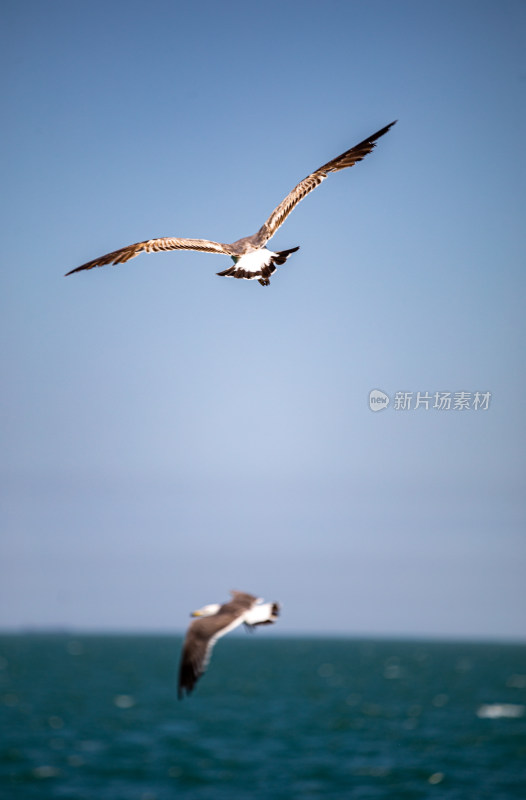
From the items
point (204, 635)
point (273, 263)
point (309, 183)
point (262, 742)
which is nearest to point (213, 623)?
point (204, 635)

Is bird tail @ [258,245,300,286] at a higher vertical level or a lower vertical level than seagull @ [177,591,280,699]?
higher

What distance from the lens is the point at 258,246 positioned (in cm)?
1423

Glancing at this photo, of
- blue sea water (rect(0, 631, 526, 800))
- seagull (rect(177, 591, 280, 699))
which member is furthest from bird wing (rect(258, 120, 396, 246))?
blue sea water (rect(0, 631, 526, 800))

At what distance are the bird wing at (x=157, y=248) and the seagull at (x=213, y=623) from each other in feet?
15.9

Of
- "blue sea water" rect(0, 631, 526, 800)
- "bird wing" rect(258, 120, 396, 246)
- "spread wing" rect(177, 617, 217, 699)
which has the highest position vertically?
"bird wing" rect(258, 120, 396, 246)

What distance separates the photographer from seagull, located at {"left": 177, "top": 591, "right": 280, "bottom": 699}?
924 cm

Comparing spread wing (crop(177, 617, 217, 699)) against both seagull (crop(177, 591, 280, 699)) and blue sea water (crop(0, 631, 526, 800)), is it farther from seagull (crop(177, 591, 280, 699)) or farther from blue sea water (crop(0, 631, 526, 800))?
blue sea water (crop(0, 631, 526, 800))

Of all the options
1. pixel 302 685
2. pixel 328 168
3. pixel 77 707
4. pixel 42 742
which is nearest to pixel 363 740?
pixel 42 742

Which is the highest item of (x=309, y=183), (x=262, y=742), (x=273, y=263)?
(x=309, y=183)

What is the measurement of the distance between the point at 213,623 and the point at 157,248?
19.2ft

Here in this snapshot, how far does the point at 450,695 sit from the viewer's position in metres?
164

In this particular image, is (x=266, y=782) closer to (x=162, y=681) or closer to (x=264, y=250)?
(x=264, y=250)

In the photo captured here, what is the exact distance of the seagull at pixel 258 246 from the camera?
42.5 feet

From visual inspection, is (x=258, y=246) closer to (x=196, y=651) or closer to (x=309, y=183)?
(x=309, y=183)
